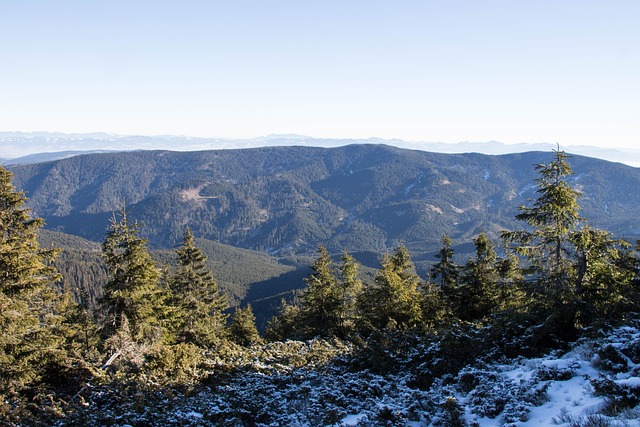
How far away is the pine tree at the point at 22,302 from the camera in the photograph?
1583 cm

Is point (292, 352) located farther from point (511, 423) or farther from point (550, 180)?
point (550, 180)

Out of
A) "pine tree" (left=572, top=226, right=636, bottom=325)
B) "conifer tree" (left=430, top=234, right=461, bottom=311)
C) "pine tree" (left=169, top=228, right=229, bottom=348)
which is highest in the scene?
"pine tree" (left=572, top=226, right=636, bottom=325)

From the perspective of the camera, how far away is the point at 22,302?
16234 mm

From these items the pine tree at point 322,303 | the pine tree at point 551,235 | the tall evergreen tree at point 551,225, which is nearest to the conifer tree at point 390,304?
the pine tree at point 322,303

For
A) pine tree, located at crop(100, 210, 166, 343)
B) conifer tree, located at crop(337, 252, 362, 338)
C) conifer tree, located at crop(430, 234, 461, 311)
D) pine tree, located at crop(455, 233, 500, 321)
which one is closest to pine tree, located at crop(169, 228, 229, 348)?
pine tree, located at crop(100, 210, 166, 343)

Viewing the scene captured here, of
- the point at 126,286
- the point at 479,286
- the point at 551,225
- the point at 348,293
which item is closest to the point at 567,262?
the point at 551,225

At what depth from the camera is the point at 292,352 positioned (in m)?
21.0

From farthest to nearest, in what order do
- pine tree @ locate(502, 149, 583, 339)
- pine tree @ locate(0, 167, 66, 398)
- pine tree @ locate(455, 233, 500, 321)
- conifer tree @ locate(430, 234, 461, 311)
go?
conifer tree @ locate(430, 234, 461, 311), pine tree @ locate(455, 233, 500, 321), pine tree @ locate(502, 149, 583, 339), pine tree @ locate(0, 167, 66, 398)

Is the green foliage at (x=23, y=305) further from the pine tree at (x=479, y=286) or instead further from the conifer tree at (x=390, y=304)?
the pine tree at (x=479, y=286)

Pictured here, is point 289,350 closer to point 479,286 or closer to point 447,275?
point 447,275

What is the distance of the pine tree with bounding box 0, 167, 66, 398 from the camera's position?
51.9 ft

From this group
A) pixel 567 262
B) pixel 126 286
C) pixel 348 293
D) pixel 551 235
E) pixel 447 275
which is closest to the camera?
pixel 551 235

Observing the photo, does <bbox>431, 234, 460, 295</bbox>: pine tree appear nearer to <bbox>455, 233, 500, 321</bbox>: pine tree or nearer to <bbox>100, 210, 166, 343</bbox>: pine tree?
<bbox>455, 233, 500, 321</bbox>: pine tree

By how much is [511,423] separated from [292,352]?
13.9 meters
